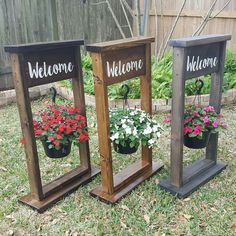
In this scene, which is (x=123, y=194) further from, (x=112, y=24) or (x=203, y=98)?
(x=112, y=24)

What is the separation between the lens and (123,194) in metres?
2.79

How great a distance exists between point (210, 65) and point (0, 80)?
14.1 feet

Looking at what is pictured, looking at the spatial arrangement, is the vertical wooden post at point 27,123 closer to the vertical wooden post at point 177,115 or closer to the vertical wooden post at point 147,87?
the vertical wooden post at point 147,87

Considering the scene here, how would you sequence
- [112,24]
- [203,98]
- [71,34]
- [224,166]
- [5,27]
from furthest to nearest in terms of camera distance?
[112,24]
[71,34]
[5,27]
[203,98]
[224,166]

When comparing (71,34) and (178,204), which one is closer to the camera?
(178,204)

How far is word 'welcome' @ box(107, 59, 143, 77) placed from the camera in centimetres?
245

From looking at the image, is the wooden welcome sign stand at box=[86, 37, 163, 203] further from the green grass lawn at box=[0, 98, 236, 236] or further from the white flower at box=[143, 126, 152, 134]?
the white flower at box=[143, 126, 152, 134]

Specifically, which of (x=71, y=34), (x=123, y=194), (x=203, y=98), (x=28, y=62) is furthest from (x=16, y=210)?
(x=71, y=34)

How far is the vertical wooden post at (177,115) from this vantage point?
8.14 ft

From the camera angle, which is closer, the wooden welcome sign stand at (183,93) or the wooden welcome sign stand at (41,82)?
the wooden welcome sign stand at (41,82)

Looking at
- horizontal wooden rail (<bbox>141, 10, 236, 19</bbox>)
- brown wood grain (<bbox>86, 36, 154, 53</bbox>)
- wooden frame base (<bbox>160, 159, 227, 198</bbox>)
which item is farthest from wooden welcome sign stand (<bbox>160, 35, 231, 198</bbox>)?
horizontal wooden rail (<bbox>141, 10, 236, 19</bbox>)

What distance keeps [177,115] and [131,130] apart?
40cm

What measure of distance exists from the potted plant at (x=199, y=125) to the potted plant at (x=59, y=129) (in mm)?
815

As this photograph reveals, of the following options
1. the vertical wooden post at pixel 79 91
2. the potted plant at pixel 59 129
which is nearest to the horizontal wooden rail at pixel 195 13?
the vertical wooden post at pixel 79 91
